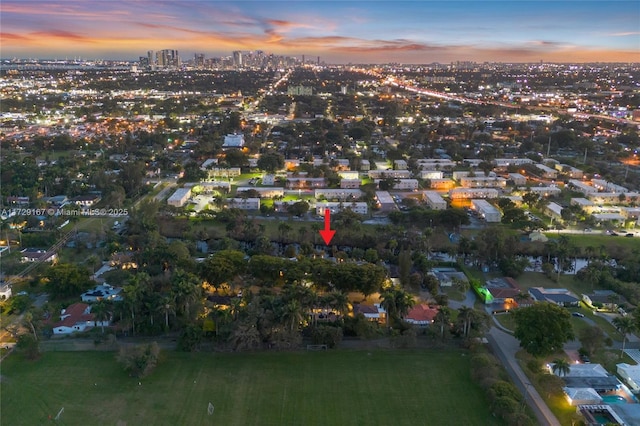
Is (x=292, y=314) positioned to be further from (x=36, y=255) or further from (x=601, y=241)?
(x=601, y=241)

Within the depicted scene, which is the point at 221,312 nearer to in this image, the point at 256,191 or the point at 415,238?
the point at 415,238

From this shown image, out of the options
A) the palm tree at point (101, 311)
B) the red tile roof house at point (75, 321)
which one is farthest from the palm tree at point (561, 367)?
the red tile roof house at point (75, 321)

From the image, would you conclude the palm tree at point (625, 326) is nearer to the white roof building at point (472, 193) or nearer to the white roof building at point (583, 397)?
the white roof building at point (583, 397)

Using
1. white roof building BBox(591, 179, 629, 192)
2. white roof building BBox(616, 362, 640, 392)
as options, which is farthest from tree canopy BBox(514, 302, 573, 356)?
white roof building BBox(591, 179, 629, 192)

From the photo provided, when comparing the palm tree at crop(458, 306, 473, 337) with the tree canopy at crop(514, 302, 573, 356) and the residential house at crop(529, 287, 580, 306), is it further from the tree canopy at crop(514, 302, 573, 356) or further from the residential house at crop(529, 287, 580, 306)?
the residential house at crop(529, 287, 580, 306)

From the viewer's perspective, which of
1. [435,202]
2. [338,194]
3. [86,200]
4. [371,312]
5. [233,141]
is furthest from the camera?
[233,141]

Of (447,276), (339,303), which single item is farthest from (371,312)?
(447,276)

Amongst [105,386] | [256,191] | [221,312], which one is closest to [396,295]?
→ [221,312]

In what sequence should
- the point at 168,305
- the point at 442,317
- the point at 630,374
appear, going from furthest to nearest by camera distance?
the point at 168,305 < the point at 442,317 < the point at 630,374
